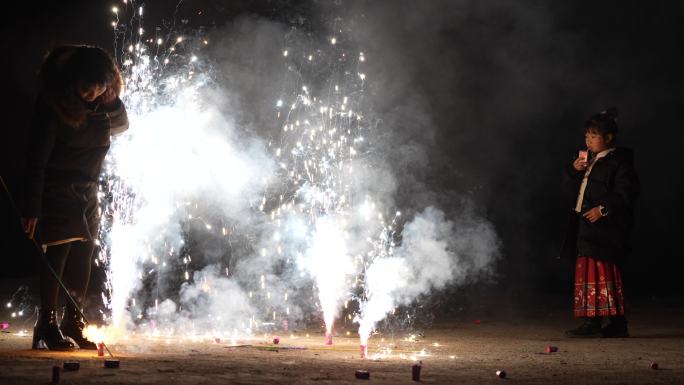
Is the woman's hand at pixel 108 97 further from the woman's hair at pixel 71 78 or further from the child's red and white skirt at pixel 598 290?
the child's red and white skirt at pixel 598 290

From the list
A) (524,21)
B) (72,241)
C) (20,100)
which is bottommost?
(72,241)

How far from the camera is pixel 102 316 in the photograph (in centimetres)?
827

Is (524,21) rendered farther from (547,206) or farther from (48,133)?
(48,133)

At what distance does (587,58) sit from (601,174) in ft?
19.5

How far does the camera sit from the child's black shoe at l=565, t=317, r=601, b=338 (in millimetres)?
7238

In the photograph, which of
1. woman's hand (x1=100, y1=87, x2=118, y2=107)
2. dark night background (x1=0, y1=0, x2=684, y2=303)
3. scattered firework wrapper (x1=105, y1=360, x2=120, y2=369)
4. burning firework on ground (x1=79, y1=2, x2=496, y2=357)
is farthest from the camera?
dark night background (x1=0, y1=0, x2=684, y2=303)

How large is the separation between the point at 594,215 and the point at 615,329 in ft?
3.50

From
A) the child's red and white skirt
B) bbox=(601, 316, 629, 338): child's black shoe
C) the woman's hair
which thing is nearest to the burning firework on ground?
the child's red and white skirt

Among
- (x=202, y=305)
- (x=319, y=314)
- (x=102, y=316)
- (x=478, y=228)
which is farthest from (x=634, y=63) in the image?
(x=102, y=316)

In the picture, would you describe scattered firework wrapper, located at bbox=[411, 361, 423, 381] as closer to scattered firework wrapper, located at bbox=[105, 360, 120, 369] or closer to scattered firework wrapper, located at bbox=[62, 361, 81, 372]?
scattered firework wrapper, located at bbox=[105, 360, 120, 369]

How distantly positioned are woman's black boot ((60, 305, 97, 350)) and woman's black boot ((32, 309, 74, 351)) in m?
0.14

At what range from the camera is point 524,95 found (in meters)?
13.1

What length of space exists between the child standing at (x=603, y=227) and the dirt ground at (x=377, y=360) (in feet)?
1.15

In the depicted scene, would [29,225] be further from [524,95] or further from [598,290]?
[524,95]
